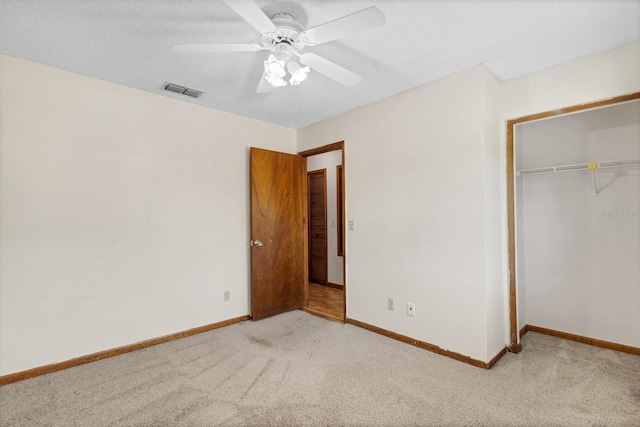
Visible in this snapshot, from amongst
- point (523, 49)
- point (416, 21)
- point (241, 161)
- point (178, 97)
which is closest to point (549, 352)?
point (523, 49)

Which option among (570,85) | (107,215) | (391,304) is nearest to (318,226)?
(391,304)

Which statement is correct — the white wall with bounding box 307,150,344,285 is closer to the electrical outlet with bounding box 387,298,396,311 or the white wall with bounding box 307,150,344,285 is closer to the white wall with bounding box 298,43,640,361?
the white wall with bounding box 298,43,640,361

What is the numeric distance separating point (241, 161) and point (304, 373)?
2.40 metres

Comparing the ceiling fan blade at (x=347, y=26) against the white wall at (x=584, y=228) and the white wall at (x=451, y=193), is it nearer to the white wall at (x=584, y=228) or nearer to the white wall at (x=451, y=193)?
the white wall at (x=451, y=193)

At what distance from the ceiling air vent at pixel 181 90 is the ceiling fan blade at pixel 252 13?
1.56 m

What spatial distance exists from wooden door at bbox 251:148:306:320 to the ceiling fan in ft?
6.06

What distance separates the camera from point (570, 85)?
2.38 metres

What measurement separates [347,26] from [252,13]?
0.46 meters

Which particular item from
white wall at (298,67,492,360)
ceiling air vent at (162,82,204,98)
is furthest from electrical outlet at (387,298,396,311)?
ceiling air vent at (162,82,204,98)

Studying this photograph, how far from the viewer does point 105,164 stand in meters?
2.72

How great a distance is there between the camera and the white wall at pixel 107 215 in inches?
92.2

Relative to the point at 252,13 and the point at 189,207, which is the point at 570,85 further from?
the point at 189,207

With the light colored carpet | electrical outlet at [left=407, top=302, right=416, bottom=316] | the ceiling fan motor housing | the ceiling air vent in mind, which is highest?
the ceiling air vent

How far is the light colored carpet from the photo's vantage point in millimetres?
1863
